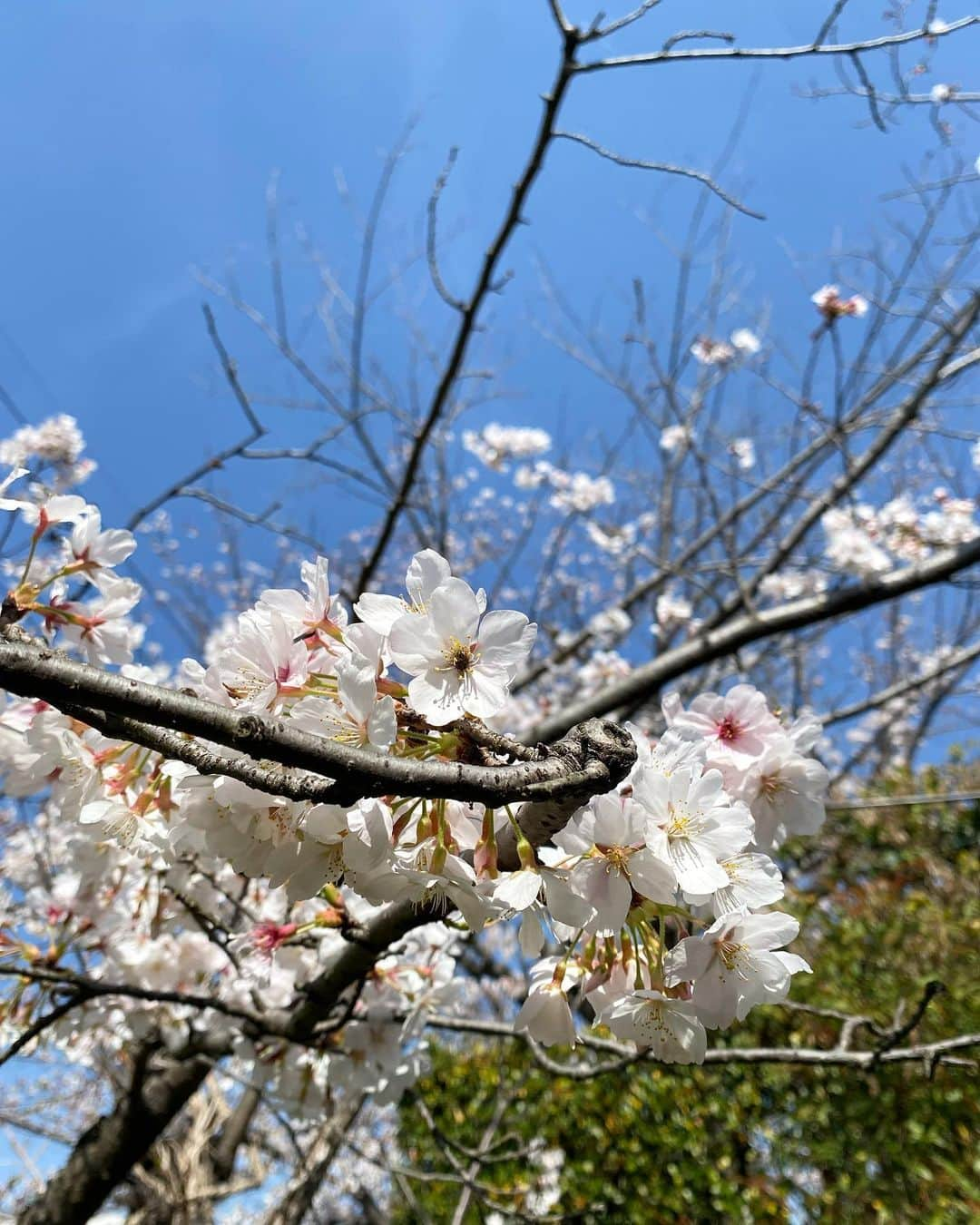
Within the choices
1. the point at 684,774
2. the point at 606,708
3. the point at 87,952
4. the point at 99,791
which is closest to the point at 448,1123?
the point at 606,708

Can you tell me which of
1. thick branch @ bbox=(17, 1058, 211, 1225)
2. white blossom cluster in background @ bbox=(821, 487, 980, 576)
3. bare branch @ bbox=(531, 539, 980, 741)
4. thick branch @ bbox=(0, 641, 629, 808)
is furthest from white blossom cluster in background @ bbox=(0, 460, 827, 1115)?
white blossom cluster in background @ bbox=(821, 487, 980, 576)

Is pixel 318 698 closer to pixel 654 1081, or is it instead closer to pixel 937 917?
pixel 654 1081

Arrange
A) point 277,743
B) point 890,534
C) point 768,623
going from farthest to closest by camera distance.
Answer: point 890,534, point 768,623, point 277,743

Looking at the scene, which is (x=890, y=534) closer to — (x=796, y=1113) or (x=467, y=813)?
(x=796, y=1113)

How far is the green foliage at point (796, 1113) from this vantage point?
321 centimetres

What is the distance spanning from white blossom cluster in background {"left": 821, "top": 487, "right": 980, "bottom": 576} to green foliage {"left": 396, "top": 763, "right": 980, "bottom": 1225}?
6.43 ft

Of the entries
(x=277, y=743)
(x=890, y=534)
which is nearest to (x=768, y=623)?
(x=890, y=534)

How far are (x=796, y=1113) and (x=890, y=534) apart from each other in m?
3.56

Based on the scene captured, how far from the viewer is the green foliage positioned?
10.5ft

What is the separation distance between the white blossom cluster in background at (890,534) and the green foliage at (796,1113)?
1961 millimetres

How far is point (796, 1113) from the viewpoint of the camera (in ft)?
12.3

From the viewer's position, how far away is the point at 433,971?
5.47 ft

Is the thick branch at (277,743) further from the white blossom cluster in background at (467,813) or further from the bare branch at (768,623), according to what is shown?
the bare branch at (768,623)

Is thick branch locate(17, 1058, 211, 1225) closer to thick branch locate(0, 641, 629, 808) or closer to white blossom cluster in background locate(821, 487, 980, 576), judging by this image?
thick branch locate(0, 641, 629, 808)
